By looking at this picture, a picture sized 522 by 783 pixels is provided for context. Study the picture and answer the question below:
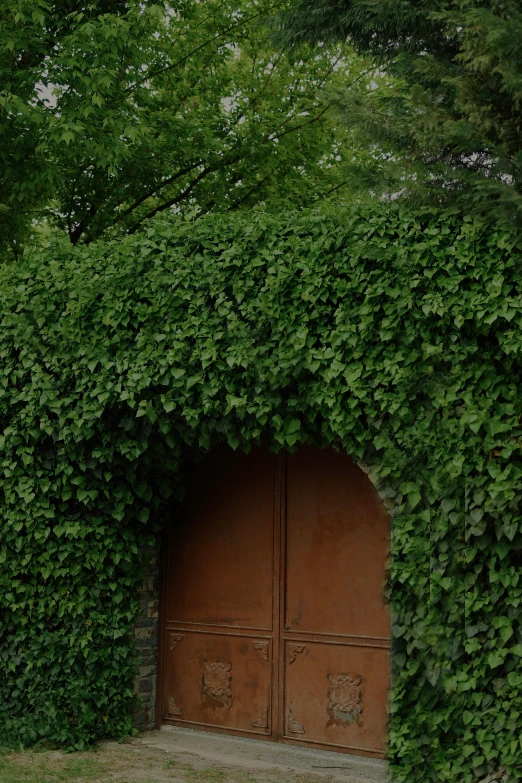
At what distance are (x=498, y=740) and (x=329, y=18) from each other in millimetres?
5374

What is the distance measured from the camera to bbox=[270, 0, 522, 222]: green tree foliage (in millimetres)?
5129

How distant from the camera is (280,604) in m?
7.28

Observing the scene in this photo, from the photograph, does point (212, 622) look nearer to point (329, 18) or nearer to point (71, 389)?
point (71, 389)

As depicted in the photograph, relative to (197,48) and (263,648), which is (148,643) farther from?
(197,48)

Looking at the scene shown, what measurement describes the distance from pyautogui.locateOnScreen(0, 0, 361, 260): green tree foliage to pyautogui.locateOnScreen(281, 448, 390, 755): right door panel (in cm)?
506

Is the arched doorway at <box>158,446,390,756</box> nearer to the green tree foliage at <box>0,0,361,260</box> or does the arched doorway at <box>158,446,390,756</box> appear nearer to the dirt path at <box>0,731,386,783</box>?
the dirt path at <box>0,731,386,783</box>

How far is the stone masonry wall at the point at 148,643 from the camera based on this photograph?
7633 millimetres

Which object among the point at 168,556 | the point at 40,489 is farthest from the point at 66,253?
the point at 168,556

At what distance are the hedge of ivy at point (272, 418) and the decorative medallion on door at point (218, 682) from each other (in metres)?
0.68

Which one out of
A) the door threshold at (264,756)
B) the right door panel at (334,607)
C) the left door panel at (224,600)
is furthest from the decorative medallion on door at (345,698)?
the left door panel at (224,600)

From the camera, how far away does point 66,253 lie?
24.9 ft

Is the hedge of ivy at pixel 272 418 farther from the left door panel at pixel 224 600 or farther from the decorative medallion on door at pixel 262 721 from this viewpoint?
the decorative medallion on door at pixel 262 721

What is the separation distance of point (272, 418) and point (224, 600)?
2.18 metres

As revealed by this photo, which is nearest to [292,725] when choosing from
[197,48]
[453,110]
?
[453,110]
